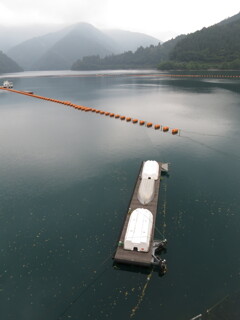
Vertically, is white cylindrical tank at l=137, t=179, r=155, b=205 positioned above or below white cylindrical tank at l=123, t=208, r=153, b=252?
above

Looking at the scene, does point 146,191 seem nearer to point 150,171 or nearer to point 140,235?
point 150,171

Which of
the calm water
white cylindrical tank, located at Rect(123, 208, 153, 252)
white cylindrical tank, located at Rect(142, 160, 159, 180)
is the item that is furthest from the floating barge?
white cylindrical tank, located at Rect(142, 160, 159, 180)

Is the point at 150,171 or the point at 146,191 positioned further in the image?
the point at 150,171

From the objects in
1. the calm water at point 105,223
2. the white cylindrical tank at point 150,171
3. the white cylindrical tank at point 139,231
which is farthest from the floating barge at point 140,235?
the white cylindrical tank at point 150,171

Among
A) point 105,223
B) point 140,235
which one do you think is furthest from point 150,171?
point 140,235

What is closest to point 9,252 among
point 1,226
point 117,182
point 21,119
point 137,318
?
point 1,226

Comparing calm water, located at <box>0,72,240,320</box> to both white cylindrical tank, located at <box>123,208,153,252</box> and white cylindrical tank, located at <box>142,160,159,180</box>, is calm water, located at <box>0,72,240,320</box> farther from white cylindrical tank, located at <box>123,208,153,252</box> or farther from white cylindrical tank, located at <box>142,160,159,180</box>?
white cylindrical tank, located at <box>142,160,159,180</box>
